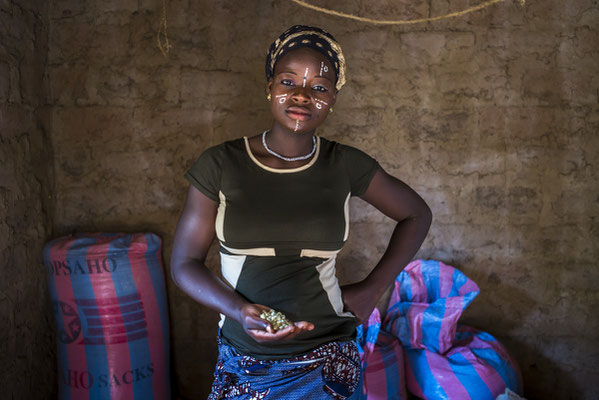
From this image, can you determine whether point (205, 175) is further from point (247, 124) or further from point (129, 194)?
point (129, 194)

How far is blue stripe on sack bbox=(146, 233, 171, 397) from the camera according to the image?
7.97ft

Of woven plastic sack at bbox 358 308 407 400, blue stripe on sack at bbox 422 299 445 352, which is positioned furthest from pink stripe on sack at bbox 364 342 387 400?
blue stripe on sack at bbox 422 299 445 352

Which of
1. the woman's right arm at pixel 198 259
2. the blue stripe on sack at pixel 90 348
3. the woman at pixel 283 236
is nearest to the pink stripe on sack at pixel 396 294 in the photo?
the woman at pixel 283 236

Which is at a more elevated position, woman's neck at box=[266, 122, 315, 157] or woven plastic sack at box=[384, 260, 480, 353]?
woman's neck at box=[266, 122, 315, 157]

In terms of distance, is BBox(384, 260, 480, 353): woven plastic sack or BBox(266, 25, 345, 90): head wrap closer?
BBox(266, 25, 345, 90): head wrap

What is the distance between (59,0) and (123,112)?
697 millimetres

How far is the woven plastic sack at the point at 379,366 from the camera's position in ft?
7.30

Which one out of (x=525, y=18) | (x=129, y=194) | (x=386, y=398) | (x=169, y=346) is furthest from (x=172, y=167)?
(x=525, y=18)

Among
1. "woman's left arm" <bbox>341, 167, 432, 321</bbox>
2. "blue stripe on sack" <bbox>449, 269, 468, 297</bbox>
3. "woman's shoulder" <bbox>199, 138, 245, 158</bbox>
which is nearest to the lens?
"woman's shoulder" <bbox>199, 138, 245, 158</bbox>

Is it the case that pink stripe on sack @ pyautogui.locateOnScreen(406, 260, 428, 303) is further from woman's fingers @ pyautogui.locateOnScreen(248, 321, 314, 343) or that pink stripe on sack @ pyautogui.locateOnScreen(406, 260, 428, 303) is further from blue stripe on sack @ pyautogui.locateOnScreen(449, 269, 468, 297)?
woman's fingers @ pyautogui.locateOnScreen(248, 321, 314, 343)

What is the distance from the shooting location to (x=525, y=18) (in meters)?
2.53

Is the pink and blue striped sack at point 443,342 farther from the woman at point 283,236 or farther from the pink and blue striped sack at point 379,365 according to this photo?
the woman at point 283,236

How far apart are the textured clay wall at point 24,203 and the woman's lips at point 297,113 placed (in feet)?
4.99

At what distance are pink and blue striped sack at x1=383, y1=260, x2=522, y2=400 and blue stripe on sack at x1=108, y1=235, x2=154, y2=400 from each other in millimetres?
1349
